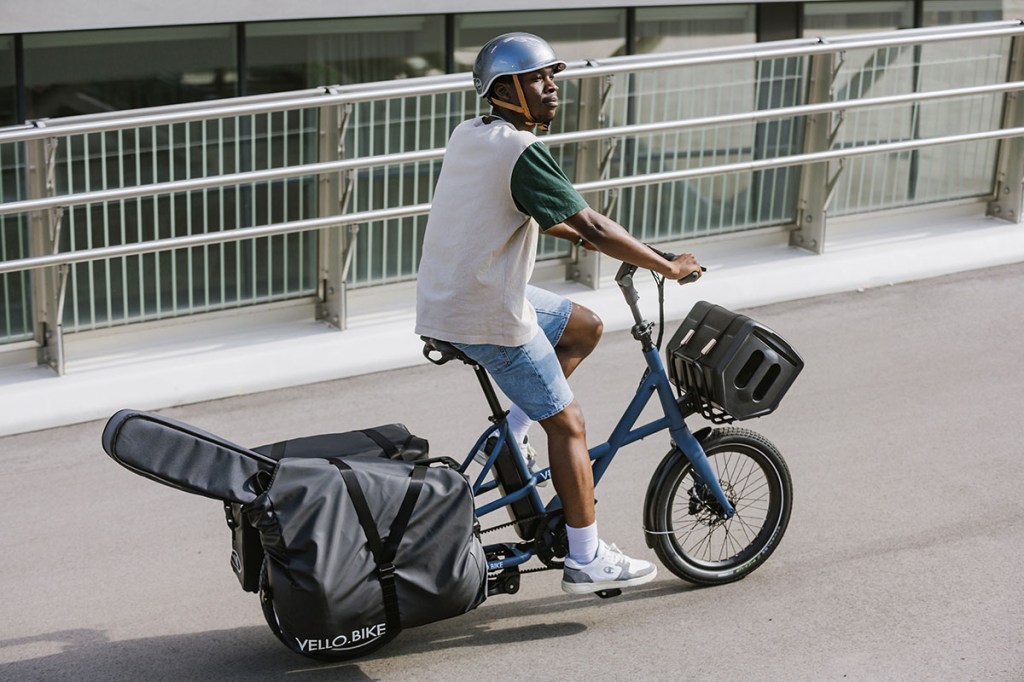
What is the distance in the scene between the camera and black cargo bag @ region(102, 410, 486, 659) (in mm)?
4402

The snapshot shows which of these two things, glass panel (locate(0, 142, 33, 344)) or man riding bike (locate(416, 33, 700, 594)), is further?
glass panel (locate(0, 142, 33, 344))

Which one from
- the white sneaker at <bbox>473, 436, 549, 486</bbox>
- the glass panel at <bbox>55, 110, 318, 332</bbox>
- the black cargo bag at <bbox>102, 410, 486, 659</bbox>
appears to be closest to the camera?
the black cargo bag at <bbox>102, 410, 486, 659</bbox>

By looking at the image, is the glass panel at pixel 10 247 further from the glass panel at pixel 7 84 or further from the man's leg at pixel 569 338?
the man's leg at pixel 569 338

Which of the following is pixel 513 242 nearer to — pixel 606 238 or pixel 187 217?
pixel 606 238

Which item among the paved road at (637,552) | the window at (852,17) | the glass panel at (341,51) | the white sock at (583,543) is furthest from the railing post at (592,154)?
the white sock at (583,543)

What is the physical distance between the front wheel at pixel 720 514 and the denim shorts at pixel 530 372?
582mm

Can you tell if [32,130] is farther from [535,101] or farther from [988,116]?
[988,116]

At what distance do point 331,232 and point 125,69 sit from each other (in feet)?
5.17

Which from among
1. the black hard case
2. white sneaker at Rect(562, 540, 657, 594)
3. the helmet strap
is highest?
the helmet strap

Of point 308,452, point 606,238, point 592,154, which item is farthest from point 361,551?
point 592,154

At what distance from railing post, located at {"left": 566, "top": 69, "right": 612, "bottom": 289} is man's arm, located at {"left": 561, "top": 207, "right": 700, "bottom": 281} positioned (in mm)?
3402

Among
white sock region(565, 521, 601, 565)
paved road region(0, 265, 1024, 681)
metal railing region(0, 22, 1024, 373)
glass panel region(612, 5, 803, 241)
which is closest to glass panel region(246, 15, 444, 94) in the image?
metal railing region(0, 22, 1024, 373)

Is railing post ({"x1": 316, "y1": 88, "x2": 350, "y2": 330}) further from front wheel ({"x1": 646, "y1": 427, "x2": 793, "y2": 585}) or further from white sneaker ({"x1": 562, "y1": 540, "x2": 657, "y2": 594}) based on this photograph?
white sneaker ({"x1": 562, "y1": 540, "x2": 657, "y2": 594})

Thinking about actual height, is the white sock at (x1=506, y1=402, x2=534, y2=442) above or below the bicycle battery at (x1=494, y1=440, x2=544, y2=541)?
above
